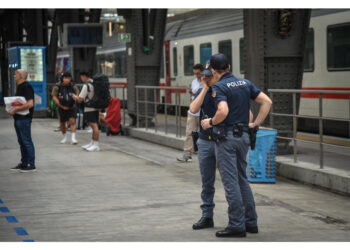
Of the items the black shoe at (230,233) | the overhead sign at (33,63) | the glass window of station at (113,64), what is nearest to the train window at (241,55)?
the overhead sign at (33,63)

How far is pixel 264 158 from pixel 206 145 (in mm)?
3168

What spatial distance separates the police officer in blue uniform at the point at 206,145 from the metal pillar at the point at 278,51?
435 centimetres

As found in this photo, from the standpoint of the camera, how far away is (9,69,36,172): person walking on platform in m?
10.6

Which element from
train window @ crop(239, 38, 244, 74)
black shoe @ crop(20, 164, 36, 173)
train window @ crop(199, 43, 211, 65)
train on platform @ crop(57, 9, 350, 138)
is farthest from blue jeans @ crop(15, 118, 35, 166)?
train window @ crop(199, 43, 211, 65)

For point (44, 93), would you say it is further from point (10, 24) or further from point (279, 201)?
point (279, 201)

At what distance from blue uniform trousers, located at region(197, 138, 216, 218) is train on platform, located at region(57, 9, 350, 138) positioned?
3.65 m

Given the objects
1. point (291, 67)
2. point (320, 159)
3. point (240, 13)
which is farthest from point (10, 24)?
point (320, 159)

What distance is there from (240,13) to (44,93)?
7.25 m

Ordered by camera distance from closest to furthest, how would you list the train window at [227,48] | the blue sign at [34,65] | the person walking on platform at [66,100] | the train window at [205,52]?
→ the person walking on platform at [66,100], the train window at [227,48], the train window at [205,52], the blue sign at [34,65]

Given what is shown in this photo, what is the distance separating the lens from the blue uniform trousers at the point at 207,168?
6.51m

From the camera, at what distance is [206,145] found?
651 centimetres

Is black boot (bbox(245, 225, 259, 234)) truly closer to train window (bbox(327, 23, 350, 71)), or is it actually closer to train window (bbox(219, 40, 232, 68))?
train window (bbox(327, 23, 350, 71))

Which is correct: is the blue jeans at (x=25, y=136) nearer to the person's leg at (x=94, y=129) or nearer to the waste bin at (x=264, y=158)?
the person's leg at (x=94, y=129)

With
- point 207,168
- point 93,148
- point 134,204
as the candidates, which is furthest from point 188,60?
point 207,168
